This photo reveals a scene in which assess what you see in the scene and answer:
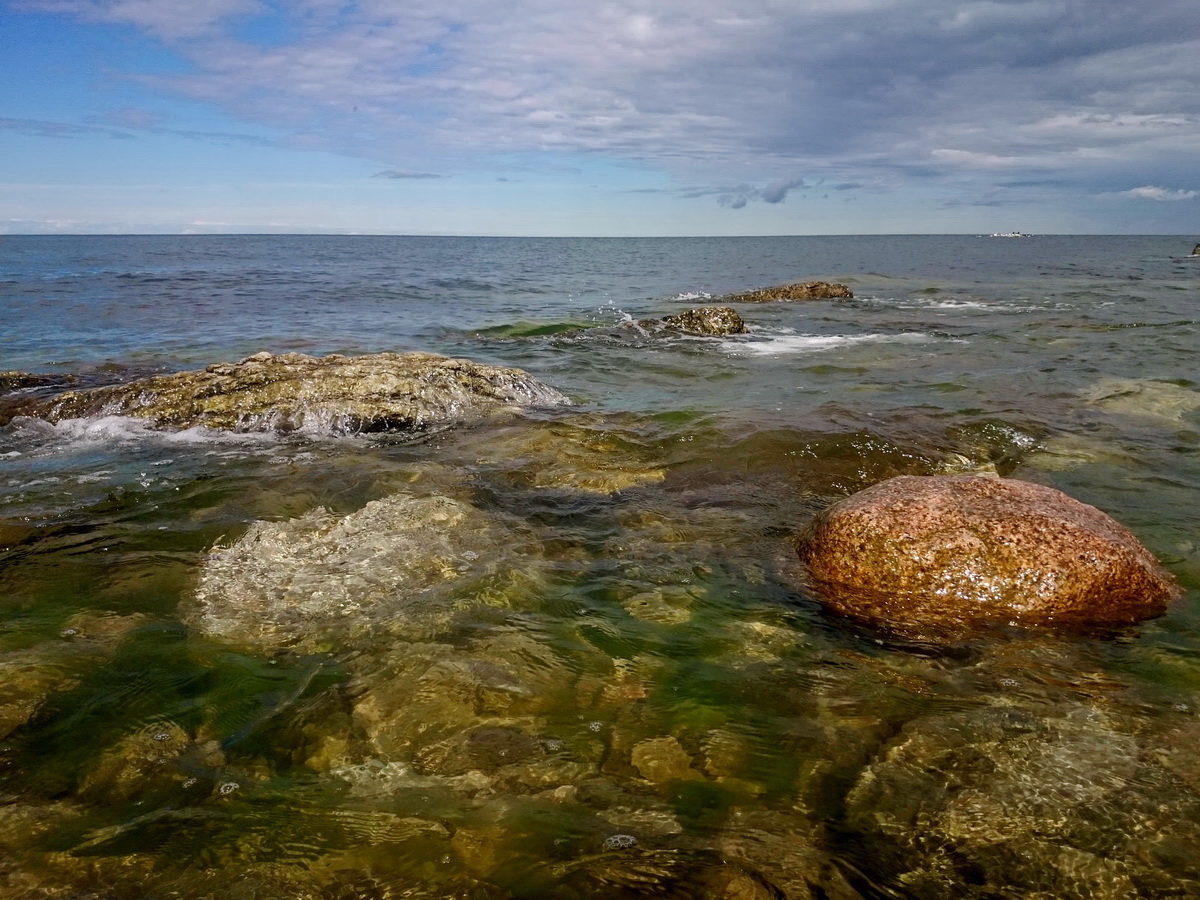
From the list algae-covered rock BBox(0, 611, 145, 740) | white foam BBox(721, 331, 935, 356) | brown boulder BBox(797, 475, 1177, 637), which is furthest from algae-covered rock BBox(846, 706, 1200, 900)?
white foam BBox(721, 331, 935, 356)

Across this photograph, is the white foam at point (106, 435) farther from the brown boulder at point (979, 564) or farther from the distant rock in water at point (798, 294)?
the distant rock in water at point (798, 294)

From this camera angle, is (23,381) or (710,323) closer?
(23,381)

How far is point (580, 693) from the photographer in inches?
182

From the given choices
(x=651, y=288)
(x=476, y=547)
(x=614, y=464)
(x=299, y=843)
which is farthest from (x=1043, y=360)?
(x=651, y=288)

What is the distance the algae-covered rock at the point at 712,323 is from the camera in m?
21.5

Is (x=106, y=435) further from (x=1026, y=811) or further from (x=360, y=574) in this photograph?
(x=1026, y=811)

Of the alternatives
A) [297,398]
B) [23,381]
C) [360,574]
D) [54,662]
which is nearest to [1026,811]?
[360,574]

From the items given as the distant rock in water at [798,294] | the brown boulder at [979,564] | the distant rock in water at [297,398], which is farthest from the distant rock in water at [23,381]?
the distant rock in water at [798,294]

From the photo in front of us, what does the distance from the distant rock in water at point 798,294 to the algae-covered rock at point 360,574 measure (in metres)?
26.5

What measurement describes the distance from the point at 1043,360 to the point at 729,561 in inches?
502

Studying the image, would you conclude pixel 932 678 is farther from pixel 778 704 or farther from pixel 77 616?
pixel 77 616

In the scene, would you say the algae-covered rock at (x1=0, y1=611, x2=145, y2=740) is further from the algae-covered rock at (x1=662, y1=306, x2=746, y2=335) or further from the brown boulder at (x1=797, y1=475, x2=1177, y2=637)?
the algae-covered rock at (x1=662, y1=306, x2=746, y2=335)

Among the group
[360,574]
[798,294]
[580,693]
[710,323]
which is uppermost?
[798,294]

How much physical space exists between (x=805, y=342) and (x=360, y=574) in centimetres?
1622
